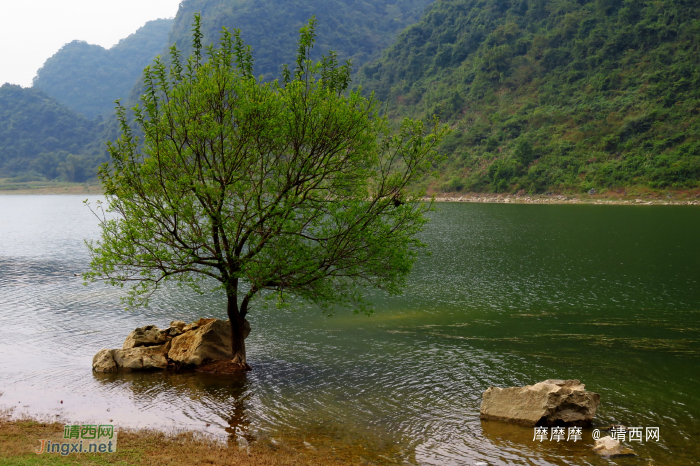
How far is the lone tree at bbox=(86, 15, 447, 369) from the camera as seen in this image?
70.5ft

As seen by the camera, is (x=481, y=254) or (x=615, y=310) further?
(x=481, y=254)

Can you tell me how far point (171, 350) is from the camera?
86.8 feet

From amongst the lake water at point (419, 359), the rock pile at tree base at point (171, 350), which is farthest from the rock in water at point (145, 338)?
the lake water at point (419, 359)

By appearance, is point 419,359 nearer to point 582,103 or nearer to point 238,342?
point 238,342

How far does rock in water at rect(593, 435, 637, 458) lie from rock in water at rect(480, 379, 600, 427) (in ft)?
5.63

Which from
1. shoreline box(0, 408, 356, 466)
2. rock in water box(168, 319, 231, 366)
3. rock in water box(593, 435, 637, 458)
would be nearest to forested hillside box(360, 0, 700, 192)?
rock in water box(593, 435, 637, 458)

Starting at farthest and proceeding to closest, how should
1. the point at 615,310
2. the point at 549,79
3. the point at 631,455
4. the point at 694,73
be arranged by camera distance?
the point at 549,79, the point at 694,73, the point at 615,310, the point at 631,455

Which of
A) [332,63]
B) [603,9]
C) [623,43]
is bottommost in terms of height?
[332,63]

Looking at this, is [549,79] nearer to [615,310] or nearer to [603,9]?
[603,9]

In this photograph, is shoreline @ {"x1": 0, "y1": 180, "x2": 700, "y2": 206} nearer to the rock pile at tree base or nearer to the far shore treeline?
the far shore treeline

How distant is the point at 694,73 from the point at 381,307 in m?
139

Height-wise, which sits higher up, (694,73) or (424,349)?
(694,73)

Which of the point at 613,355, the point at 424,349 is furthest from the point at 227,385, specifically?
the point at 613,355

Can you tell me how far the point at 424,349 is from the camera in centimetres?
2855
